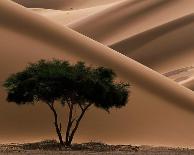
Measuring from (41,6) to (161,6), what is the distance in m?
59.3

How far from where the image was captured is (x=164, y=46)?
82.9 metres

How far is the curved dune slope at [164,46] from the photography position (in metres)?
79.2

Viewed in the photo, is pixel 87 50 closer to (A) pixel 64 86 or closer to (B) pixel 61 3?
(A) pixel 64 86

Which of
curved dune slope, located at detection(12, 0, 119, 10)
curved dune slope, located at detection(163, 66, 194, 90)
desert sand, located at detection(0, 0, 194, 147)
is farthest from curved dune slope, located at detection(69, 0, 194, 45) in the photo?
curved dune slope, located at detection(12, 0, 119, 10)

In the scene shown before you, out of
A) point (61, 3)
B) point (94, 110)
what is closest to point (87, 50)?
point (94, 110)

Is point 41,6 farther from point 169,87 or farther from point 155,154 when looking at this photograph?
point 155,154

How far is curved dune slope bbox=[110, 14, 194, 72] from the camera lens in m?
79.2

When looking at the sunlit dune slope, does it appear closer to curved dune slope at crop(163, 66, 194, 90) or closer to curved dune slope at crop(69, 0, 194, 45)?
curved dune slope at crop(163, 66, 194, 90)

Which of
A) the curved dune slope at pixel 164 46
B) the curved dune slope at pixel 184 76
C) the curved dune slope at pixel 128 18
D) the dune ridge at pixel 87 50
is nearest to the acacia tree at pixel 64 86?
the dune ridge at pixel 87 50

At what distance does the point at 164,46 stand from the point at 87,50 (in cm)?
3814

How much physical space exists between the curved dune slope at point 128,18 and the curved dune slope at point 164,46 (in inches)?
135

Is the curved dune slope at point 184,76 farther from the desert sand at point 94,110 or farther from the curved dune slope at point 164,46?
the desert sand at point 94,110

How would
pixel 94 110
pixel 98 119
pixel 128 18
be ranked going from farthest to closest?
pixel 128 18, pixel 94 110, pixel 98 119

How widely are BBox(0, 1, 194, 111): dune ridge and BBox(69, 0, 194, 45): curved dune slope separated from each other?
41.5m
